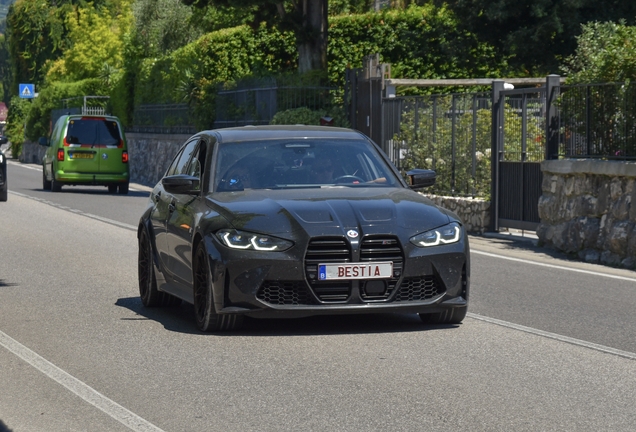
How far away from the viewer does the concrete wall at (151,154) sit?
141 ft

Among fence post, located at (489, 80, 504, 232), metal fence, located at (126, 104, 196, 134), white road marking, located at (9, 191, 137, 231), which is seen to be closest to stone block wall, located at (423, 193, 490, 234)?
fence post, located at (489, 80, 504, 232)

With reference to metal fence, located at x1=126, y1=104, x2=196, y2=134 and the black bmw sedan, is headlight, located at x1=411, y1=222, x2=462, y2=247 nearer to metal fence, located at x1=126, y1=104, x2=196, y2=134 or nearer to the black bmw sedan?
the black bmw sedan

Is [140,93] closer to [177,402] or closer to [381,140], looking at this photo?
[381,140]

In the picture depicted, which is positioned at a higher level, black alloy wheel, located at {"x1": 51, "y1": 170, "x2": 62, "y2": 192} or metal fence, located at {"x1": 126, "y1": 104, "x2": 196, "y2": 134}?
metal fence, located at {"x1": 126, "y1": 104, "x2": 196, "y2": 134}

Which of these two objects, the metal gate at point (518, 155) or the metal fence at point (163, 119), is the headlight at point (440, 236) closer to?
the metal gate at point (518, 155)

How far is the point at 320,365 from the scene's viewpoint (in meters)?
8.25

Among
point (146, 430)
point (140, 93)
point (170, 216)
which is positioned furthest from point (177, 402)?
point (140, 93)

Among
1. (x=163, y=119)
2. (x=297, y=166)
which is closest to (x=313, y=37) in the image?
(x=163, y=119)

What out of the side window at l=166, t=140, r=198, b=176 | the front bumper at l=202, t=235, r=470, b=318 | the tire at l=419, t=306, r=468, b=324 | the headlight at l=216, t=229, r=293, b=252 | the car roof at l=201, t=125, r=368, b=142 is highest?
the car roof at l=201, t=125, r=368, b=142

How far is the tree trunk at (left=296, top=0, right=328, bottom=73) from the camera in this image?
34.1 metres

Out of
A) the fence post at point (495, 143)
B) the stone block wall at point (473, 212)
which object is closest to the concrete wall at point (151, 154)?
the stone block wall at point (473, 212)

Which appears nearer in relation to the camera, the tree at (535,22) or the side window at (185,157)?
the side window at (185,157)

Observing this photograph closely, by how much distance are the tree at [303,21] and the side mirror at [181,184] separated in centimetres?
2316

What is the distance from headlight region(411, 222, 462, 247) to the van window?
26175mm
